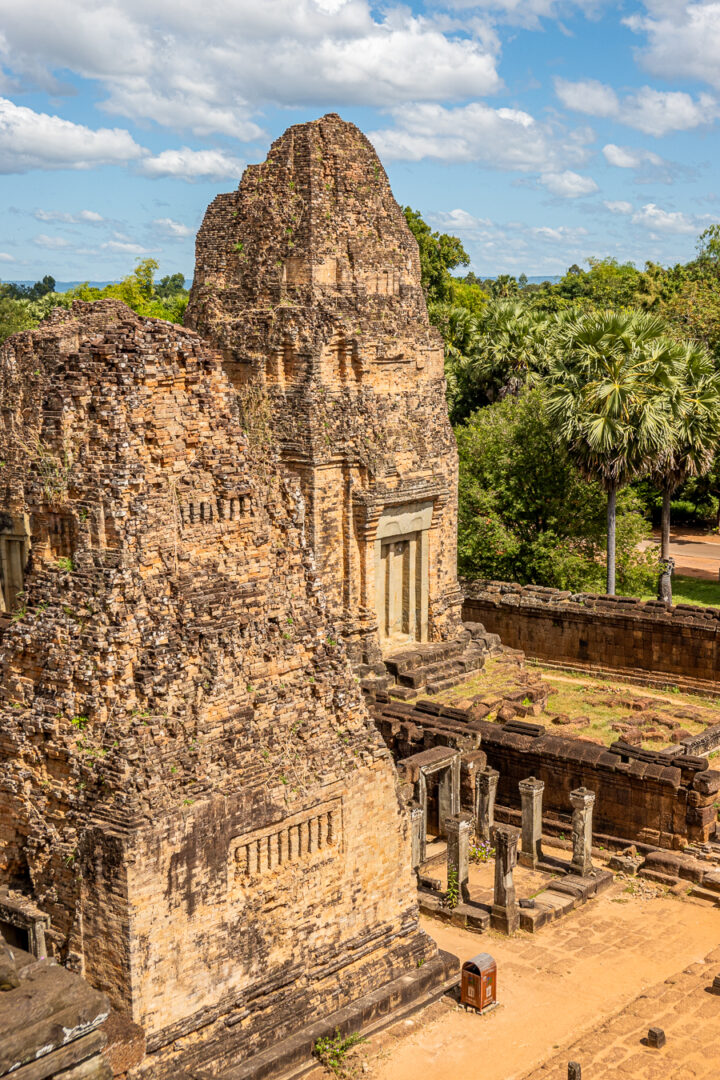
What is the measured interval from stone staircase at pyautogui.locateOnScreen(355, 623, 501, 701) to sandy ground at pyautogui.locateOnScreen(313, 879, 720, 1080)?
586 centimetres

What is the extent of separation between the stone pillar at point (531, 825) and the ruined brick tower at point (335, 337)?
17.7ft

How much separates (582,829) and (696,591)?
22.0 meters

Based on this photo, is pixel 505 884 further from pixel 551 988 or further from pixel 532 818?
pixel 532 818

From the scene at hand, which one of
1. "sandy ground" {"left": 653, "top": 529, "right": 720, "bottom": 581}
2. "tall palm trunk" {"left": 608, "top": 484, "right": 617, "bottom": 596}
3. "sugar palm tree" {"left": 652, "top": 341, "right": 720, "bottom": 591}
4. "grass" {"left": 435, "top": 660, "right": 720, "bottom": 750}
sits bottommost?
"sandy ground" {"left": 653, "top": 529, "right": 720, "bottom": 581}

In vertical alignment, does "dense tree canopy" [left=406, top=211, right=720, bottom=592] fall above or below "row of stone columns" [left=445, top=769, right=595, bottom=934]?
above

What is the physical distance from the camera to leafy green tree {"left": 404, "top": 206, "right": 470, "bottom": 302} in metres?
49.3

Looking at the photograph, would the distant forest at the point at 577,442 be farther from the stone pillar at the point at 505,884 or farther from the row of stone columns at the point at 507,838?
the stone pillar at the point at 505,884

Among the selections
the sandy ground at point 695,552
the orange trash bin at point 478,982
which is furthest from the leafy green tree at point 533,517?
the orange trash bin at point 478,982

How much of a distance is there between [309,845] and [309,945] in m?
0.96

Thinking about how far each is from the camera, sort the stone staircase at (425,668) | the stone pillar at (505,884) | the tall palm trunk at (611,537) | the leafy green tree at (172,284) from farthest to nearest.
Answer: the leafy green tree at (172,284)
the tall palm trunk at (611,537)
the stone staircase at (425,668)
the stone pillar at (505,884)

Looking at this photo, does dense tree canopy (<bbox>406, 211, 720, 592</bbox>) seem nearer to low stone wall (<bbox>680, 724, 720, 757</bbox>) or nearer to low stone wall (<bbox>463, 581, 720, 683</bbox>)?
low stone wall (<bbox>463, 581, 720, 683</bbox>)

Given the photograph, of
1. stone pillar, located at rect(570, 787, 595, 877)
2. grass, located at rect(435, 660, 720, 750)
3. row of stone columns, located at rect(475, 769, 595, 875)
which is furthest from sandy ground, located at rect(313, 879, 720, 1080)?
grass, located at rect(435, 660, 720, 750)

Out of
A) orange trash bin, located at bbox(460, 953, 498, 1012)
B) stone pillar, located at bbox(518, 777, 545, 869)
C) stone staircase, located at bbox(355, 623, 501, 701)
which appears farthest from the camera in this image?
stone staircase, located at bbox(355, 623, 501, 701)

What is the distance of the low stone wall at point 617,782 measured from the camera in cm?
1770
